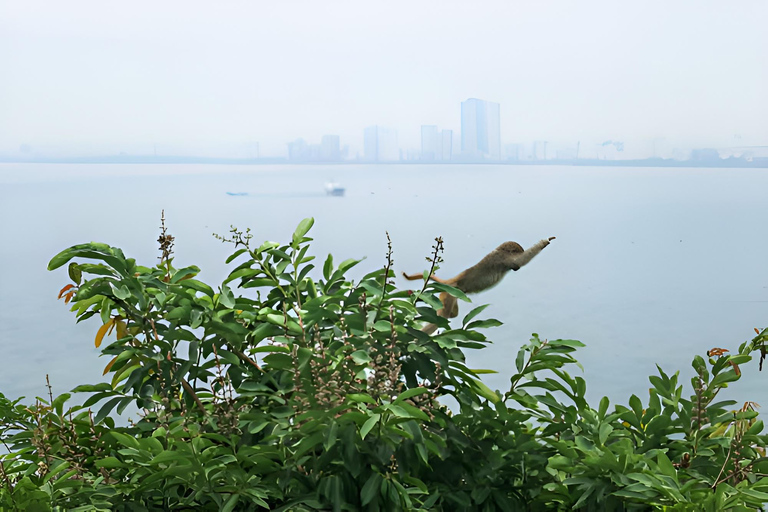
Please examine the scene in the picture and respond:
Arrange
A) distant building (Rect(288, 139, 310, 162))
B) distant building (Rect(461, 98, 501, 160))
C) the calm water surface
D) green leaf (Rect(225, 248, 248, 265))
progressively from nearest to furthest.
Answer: green leaf (Rect(225, 248, 248, 265)), the calm water surface, distant building (Rect(461, 98, 501, 160)), distant building (Rect(288, 139, 310, 162))

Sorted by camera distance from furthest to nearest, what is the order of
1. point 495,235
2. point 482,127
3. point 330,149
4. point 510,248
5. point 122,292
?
point 330,149
point 482,127
point 495,235
point 510,248
point 122,292

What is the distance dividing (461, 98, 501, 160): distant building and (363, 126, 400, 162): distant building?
389mm

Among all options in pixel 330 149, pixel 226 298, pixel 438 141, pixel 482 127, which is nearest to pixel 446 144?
pixel 438 141

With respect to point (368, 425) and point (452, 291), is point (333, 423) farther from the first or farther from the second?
point (452, 291)

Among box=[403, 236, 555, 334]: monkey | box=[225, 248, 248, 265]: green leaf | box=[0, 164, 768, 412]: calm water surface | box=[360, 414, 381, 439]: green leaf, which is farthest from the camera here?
box=[0, 164, 768, 412]: calm water surface

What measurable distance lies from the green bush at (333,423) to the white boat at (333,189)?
115 inches

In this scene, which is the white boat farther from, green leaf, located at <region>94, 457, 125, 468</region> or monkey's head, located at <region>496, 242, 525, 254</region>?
green leaf, located at <region>94, 457, 125, 468</region>

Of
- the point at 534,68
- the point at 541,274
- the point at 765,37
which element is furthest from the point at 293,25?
the point at 765,37

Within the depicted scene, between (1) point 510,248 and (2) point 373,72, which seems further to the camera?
(2) point 373,72

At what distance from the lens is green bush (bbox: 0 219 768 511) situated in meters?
0.86

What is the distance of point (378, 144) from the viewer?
13.0ft

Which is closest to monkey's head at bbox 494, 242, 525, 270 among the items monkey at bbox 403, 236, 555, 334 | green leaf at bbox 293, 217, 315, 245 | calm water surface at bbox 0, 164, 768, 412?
monkey at bbox 403, 236, 555, 334

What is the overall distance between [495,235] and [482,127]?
0.59 m

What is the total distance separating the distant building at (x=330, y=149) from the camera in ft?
13.0
